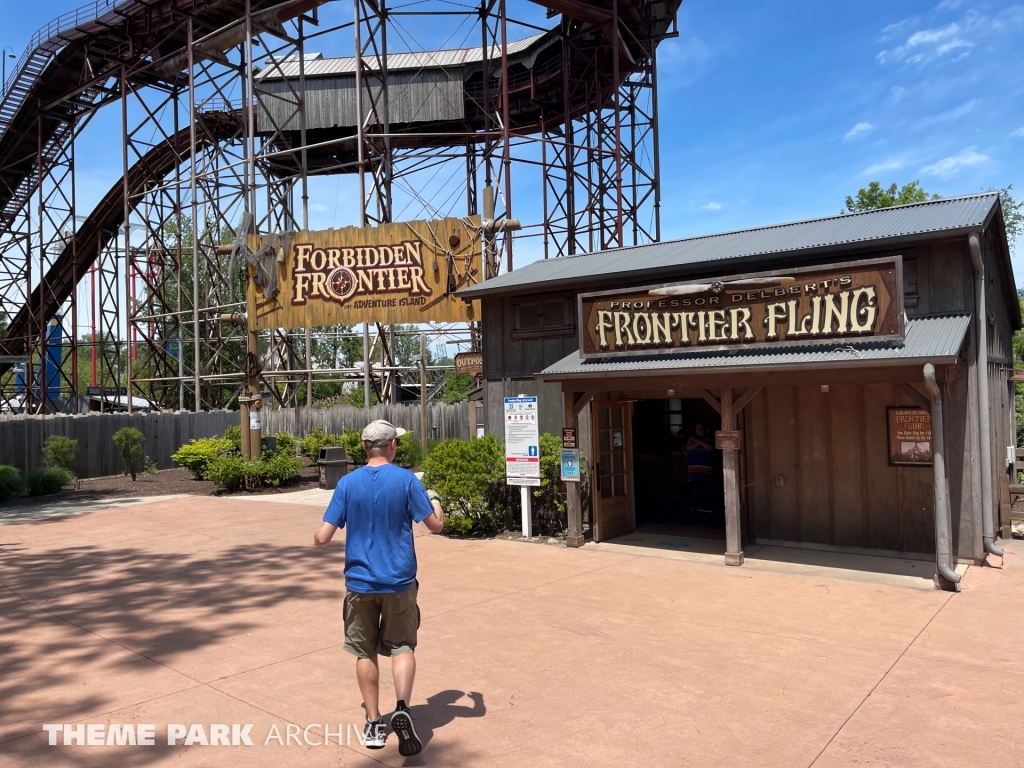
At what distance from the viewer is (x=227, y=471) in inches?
696

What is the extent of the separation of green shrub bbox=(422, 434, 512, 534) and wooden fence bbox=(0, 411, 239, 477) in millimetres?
13640

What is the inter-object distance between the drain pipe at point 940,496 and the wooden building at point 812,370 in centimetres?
2

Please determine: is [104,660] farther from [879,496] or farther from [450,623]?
[879,496]

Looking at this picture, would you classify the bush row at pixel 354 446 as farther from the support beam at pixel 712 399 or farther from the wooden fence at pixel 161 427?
the support beam at pixel 712 399

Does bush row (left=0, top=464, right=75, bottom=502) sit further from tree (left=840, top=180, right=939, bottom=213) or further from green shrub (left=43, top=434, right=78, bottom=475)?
tree (left=840, top=180, right=939, bottom=213)

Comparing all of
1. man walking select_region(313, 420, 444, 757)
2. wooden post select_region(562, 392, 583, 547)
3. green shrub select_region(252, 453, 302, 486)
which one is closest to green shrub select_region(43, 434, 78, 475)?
green shrub select_region(252, 453, 302, 486)

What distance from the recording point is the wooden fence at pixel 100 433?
19.8 m

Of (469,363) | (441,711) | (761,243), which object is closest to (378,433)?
(441,711)

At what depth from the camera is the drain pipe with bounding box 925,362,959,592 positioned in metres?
7.96

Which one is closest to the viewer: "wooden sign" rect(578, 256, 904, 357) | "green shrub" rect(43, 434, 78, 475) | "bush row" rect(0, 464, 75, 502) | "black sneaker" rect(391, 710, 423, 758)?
"black sneaker" rect(391, 710, 423, 758)

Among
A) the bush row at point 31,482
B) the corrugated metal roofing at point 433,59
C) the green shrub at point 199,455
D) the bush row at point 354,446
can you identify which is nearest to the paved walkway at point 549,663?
the bush row at point 31,482

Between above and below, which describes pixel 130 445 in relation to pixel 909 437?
below

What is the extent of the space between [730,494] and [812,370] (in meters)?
1.91

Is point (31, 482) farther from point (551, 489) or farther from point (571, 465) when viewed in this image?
point (571, 465)
